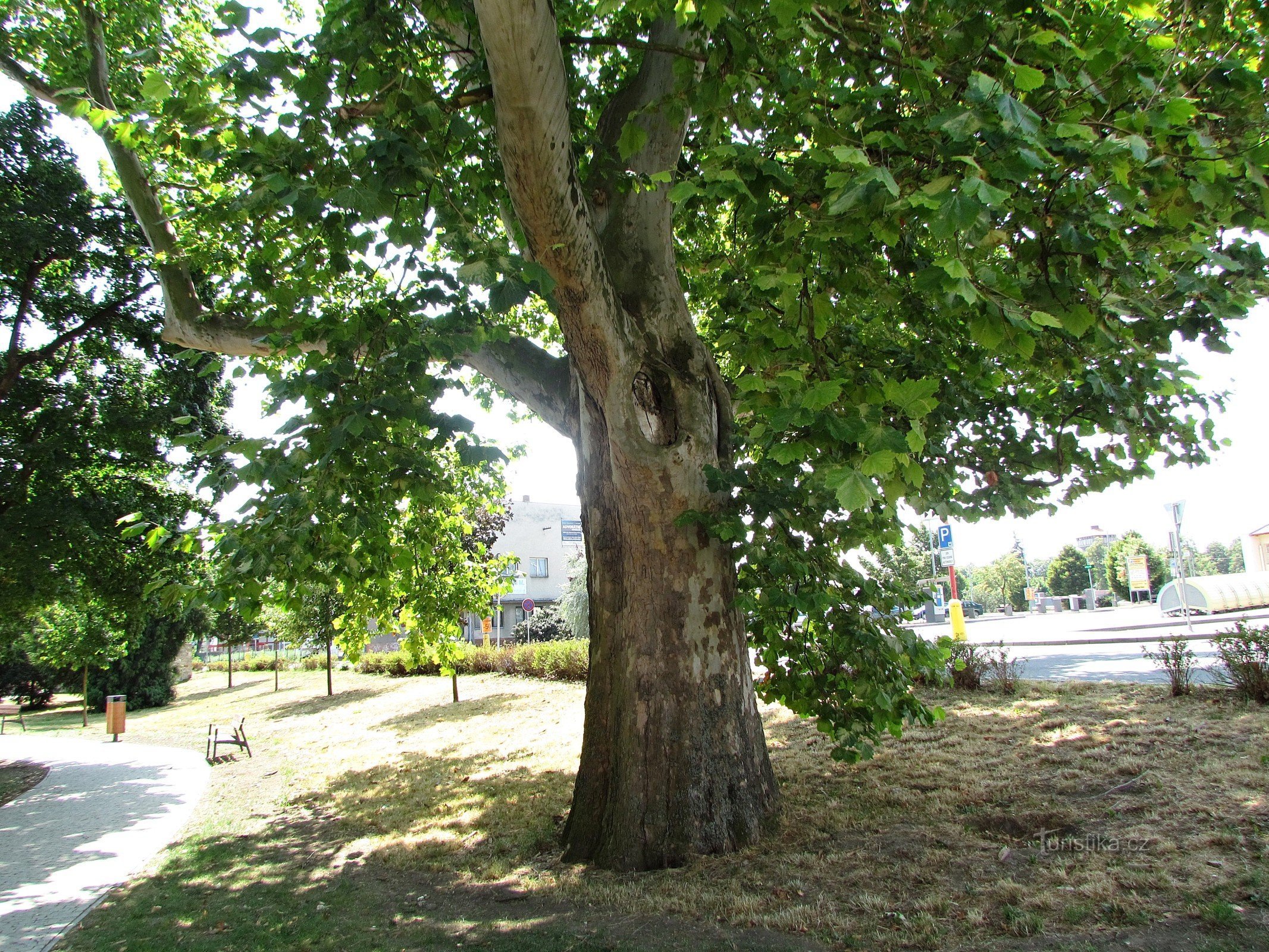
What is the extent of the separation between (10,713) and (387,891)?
2731 centimetres

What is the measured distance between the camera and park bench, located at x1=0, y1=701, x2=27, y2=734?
62.4ft

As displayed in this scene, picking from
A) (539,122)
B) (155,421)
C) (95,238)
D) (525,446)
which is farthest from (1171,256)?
(95,238)

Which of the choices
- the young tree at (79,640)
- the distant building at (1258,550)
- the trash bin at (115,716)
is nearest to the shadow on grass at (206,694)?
the young tree at (79,640)

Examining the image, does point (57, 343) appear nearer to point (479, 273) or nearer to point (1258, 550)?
point (479, 273)

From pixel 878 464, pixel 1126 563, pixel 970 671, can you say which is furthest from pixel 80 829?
pixel 1126 563

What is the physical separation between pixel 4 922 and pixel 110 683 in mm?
23224

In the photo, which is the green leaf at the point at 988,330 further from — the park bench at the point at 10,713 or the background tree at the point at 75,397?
the park bench at the point at 10,713

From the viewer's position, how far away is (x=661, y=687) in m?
5.08

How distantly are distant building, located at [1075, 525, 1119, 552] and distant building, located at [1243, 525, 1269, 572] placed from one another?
1523 inches

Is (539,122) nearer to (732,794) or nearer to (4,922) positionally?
(732,794)

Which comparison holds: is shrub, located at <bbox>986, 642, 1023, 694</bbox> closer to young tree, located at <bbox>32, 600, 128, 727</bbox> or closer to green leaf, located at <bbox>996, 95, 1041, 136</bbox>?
green leaf, located at <bbox>996, 95, 1041, 136</bbox>

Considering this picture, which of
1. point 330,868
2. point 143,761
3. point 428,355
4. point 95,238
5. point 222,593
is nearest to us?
point 222,593

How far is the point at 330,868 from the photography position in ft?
19.4

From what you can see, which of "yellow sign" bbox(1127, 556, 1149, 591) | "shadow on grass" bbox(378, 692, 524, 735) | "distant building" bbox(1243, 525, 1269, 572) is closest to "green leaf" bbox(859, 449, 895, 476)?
"shadow on grass" bbox(378, 692, 524, 735)
